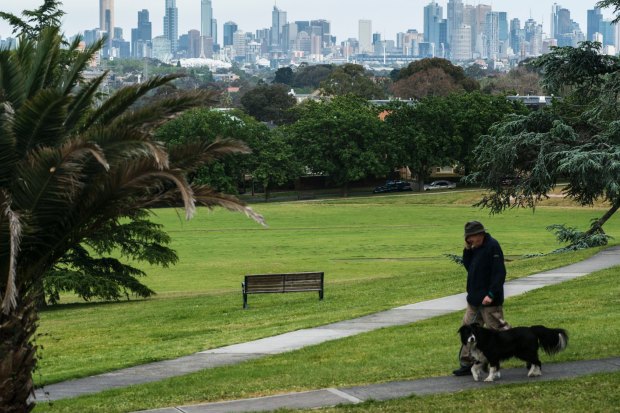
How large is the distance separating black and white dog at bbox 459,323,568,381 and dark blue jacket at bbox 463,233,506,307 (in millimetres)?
587

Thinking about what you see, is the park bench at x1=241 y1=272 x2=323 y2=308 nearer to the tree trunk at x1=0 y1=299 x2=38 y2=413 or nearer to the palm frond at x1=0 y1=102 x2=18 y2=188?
the palm frond at x1=0 y1=102 x2=18 y2=188

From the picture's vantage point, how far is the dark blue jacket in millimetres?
15148

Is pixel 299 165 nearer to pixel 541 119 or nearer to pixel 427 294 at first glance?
pixel 541 119

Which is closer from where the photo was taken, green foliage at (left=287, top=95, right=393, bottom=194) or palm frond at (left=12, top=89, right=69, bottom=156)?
palm frond at (left=12, top=89, right=69, bottom=156)

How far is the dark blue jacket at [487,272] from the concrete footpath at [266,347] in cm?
113

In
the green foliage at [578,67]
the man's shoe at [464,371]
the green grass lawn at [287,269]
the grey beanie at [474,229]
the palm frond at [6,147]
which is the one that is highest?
the green foliage at [578,67]

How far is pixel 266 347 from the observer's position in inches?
771

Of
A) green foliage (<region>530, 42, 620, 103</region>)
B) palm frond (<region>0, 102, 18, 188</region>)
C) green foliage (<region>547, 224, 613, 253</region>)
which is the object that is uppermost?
green foliage (<region>530, 42, 620, 103</region>)

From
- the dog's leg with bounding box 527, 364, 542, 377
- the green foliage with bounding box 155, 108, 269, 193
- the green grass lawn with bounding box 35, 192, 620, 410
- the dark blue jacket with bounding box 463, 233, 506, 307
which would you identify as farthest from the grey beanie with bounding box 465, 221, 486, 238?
the green foliage with bounding box 155, 108, 269, 193

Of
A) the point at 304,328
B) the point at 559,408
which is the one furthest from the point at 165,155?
the point at 304,328

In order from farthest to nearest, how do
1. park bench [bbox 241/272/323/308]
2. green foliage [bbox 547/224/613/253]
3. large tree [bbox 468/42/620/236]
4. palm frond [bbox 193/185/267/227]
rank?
green foliage [bbox 547/224/613/253], large tree [bbox 468/42/620/236], park bench [bbox 241/272/323/308], palm frond [bbox 193/185/267/227]

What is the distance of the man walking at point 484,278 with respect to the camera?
1512cm

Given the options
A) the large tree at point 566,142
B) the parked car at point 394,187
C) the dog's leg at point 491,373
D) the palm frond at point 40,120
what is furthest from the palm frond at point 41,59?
the parked car at point 394,187

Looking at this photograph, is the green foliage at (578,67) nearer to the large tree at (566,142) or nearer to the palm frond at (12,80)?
the large tree at (566,142)
